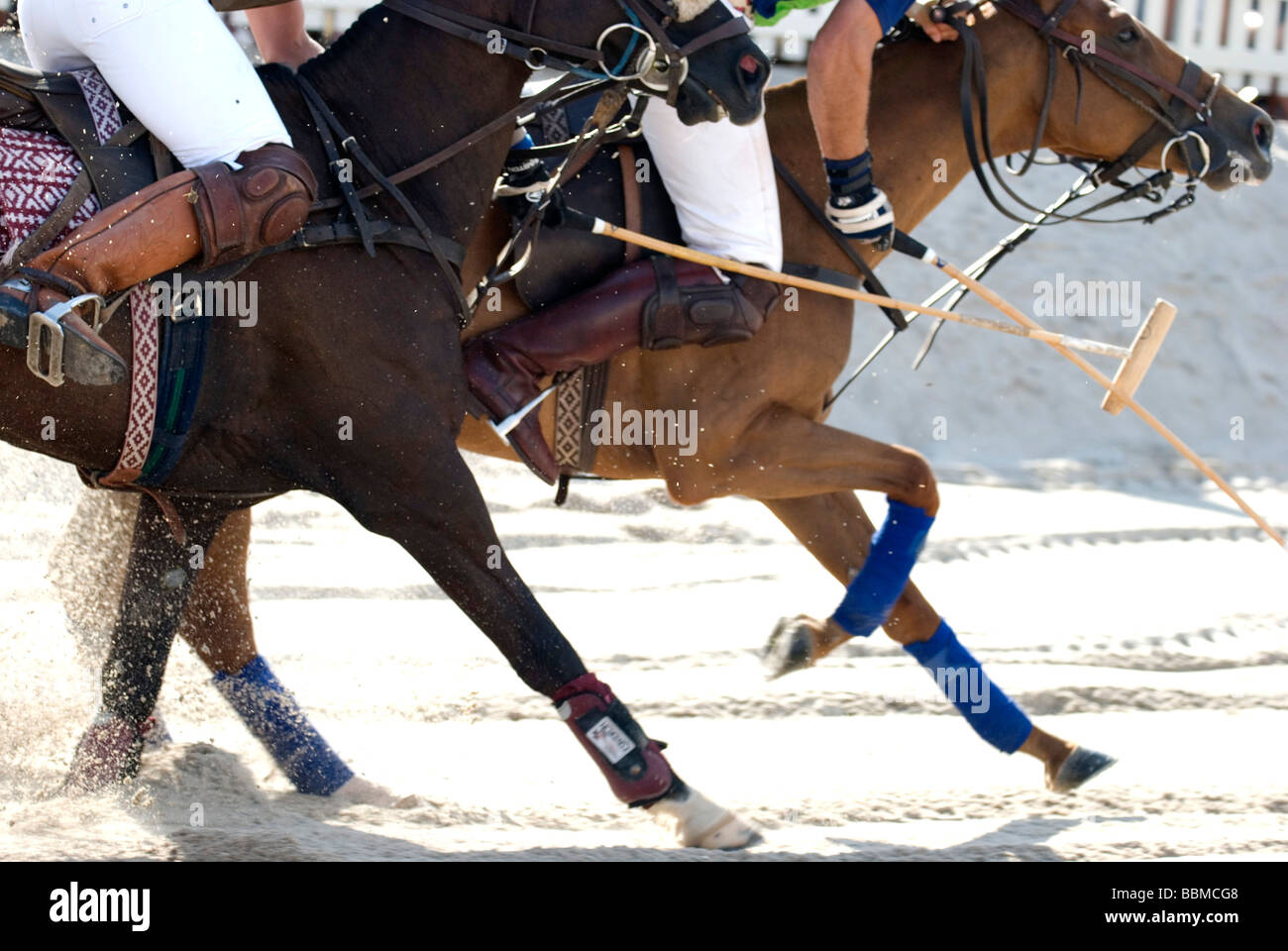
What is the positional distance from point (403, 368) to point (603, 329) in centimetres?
68

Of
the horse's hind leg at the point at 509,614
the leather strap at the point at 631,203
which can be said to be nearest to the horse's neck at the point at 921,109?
the leather strap at the point at 631,203

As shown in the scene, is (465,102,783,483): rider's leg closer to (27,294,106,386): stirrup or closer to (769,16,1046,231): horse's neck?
(769,16,1046,231): horse's neck

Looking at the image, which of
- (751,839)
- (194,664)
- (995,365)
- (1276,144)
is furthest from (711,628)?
(1276,144)

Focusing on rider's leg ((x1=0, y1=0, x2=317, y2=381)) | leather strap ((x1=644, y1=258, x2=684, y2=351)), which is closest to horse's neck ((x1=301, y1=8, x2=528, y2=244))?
rider's leg ((x1=0, y1=0, x2=317, y2=381))

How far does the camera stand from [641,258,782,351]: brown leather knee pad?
4.09m

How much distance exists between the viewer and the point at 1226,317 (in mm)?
10672

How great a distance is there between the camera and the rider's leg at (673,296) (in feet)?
13.2

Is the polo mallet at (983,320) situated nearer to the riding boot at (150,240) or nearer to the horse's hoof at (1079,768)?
the horse's hoof at (1079,768)

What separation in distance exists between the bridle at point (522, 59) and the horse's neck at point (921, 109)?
2.95ft

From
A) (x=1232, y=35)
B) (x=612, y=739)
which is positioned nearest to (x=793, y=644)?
(x=612, y=739)

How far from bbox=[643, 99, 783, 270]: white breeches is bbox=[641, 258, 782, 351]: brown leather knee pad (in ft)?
0.32

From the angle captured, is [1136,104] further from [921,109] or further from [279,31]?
[279,31]

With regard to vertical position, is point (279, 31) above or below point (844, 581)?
above

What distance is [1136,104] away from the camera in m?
4.62
